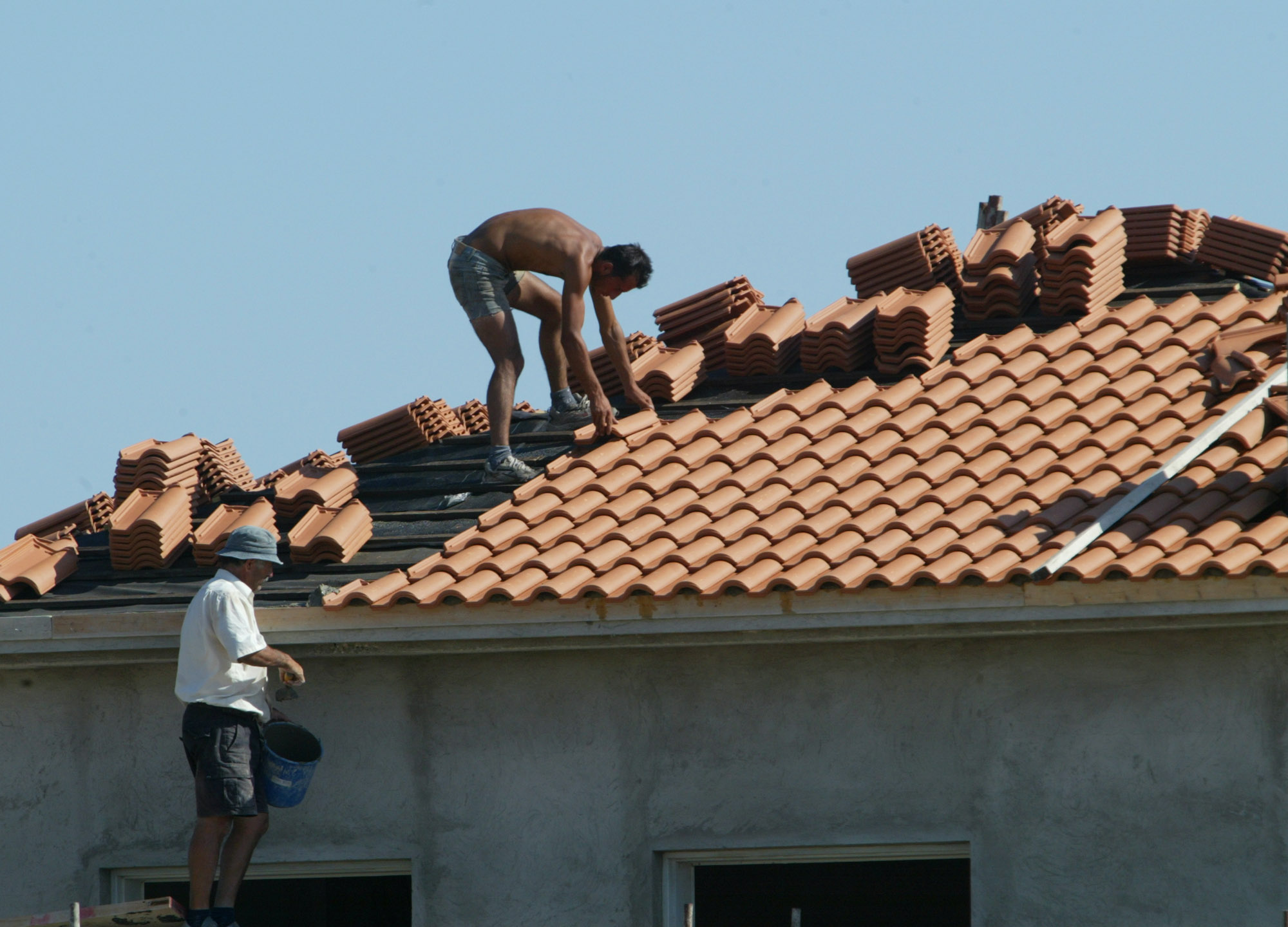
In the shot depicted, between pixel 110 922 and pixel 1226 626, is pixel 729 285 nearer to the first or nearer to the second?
pixel 1226 626

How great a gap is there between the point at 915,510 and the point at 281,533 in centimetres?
358

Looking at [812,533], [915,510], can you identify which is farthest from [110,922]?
[915,510]

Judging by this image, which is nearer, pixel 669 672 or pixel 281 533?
pixel 669 672

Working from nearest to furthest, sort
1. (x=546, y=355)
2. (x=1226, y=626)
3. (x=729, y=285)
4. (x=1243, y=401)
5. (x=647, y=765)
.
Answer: (x=1226, y=626), (x=647, y=765), (x=1243, y=401), (x=546, y=355), (x=729, y=285)

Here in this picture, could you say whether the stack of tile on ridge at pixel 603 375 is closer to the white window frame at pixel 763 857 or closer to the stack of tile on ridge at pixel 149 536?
the stack of tile on ridge at pixel 149 536

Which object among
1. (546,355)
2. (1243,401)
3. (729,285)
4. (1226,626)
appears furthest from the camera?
(729,285)

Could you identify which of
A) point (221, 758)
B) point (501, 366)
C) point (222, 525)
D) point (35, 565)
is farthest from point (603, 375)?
point (221, 758)

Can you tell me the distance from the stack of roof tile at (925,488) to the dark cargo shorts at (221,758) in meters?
0.77

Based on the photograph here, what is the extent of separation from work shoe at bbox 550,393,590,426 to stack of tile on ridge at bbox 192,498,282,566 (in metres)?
1.87

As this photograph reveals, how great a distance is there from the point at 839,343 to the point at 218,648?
4.56 m

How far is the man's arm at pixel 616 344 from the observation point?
1003 centimetres

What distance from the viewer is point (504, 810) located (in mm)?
7672

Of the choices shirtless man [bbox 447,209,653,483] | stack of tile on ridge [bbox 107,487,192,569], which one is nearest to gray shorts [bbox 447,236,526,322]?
shirtless man [bbox 447,209,653,483]

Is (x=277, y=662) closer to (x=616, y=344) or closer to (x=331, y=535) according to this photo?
(x=331, y=535)
